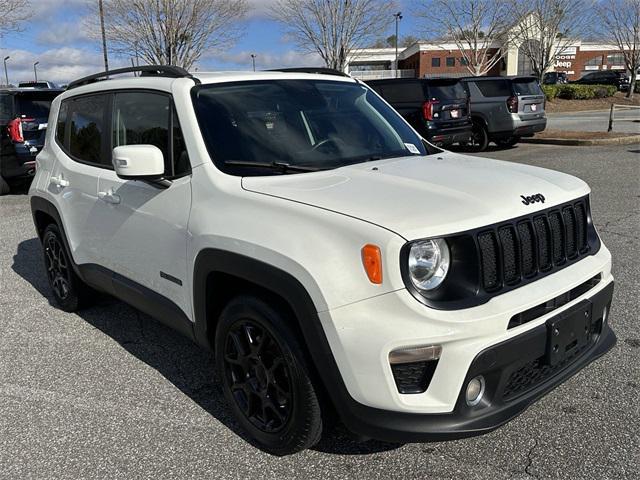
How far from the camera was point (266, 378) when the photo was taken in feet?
9.20

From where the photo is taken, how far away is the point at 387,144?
3.66 meters

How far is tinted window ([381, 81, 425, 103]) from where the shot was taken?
1318cm

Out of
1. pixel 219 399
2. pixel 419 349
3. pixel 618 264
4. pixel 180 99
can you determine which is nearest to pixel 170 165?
pixel 180 99

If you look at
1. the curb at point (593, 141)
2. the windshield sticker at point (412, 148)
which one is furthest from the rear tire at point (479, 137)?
the windshield sticker at point (412, 148)

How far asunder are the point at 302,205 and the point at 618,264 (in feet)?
13.5

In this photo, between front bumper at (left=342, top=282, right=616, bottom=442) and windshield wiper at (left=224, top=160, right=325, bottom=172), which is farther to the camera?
windshield wiper at (left=224, top=160, right=325, bottom=172)

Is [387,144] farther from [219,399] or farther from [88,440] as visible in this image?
[88,440]

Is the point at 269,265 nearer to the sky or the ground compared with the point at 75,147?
nearer to the ground

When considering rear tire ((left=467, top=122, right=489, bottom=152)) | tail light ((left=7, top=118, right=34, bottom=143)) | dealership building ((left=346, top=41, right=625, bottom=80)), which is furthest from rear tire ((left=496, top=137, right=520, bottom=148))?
dealership building ((left=346, top=41, right=625, bottom=80))

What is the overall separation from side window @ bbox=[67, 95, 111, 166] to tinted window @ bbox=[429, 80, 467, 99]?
9.84m

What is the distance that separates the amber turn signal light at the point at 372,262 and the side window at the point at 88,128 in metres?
2.34

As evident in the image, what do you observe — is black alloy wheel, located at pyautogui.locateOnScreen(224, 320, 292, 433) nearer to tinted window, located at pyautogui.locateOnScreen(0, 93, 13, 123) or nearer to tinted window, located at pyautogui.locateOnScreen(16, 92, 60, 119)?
tinted window, located at pyautogui.locateOnScreen(16, 92, 60, 119)

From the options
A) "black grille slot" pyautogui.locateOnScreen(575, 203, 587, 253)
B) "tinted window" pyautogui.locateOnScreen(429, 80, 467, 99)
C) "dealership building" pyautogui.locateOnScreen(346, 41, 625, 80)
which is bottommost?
"black grille slot" pyautogui.locateOnScreen(575, 203, 587, 253)

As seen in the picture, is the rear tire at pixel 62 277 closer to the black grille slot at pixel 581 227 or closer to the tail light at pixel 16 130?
the black grille slot at pixel 581 227
